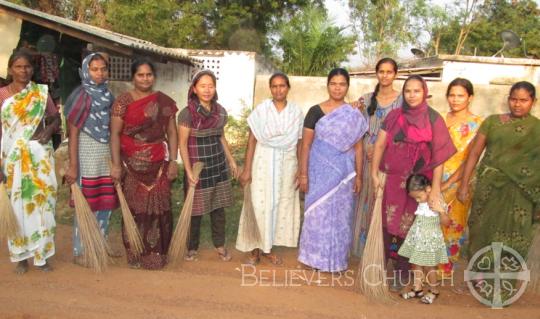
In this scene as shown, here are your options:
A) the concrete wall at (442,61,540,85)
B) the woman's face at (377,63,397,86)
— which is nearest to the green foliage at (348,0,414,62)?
the concrete wall at (442,61,540,85)

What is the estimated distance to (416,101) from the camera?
3199 mm

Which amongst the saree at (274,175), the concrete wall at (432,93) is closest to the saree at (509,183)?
the saree at (274,175)

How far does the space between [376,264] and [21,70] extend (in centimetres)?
301

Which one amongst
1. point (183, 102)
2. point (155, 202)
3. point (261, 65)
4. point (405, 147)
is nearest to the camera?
point (405, 147)

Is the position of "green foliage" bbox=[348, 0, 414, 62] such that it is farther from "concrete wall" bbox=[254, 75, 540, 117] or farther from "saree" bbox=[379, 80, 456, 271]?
"saree" bbox=[379, 80, 456, 271]

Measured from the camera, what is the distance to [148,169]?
3660 mm

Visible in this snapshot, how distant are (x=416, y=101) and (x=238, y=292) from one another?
1871 mm

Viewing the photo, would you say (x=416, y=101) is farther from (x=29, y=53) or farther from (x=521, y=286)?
(x=29, y=53)

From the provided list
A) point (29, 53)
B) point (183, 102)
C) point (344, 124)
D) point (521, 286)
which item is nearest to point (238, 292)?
point (344, 124)

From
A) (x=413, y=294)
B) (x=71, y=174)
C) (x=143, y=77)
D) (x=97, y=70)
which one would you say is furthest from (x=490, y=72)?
(x=71, y=174)

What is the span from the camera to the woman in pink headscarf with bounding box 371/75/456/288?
319cm

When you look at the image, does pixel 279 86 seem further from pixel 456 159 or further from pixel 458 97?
pixel 456 159

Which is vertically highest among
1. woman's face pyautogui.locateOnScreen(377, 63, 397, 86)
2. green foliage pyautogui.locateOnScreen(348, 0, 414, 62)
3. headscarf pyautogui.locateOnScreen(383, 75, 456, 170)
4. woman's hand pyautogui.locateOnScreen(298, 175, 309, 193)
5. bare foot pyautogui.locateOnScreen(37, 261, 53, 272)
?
green foliage pyautogui.locateOnScreen(348, 0, 414, 62)

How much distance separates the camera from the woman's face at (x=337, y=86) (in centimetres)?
358
